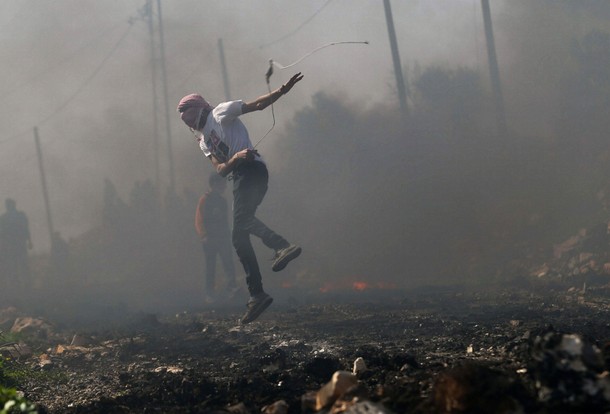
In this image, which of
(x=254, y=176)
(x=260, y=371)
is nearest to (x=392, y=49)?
(x=254, y=176)

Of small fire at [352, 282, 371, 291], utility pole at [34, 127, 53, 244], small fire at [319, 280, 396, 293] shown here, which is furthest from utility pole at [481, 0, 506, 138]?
utility pole at [34, 127, 53, 244]

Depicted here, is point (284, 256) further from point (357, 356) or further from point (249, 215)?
point (357, 356)

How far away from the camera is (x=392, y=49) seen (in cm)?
2364

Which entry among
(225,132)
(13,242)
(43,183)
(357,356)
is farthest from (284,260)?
(43,183)

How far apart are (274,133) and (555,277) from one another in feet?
63.7

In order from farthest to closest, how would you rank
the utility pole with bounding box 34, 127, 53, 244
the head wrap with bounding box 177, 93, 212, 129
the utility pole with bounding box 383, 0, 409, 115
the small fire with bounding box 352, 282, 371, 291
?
the utility pole with bounding box 34, 127, 53, 244, the utility pole with bounding box 383, 0, 409, 115, the small fire with bounding box 352, 282, 371, 291, the head wrap with bounding box 177, 93, 212, 129

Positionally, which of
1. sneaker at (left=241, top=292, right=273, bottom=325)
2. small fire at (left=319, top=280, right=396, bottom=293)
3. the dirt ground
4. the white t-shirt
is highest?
the white t-shirt

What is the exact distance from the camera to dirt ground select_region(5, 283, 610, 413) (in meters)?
2.49

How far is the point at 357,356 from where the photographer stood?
14.0 feet

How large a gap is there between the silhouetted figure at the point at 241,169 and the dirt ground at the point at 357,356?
657 mm

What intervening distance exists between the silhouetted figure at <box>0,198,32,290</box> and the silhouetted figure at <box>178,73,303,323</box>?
55.6 ft

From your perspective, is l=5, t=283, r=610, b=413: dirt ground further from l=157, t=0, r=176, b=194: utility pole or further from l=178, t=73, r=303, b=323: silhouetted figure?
l=157, t=0, r=176, b=194: utility pole

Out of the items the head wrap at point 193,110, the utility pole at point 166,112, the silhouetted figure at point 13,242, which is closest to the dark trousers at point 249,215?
the head wrap at point 193,110

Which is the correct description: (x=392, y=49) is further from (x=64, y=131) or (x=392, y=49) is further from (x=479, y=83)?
(x=64, y=131)
